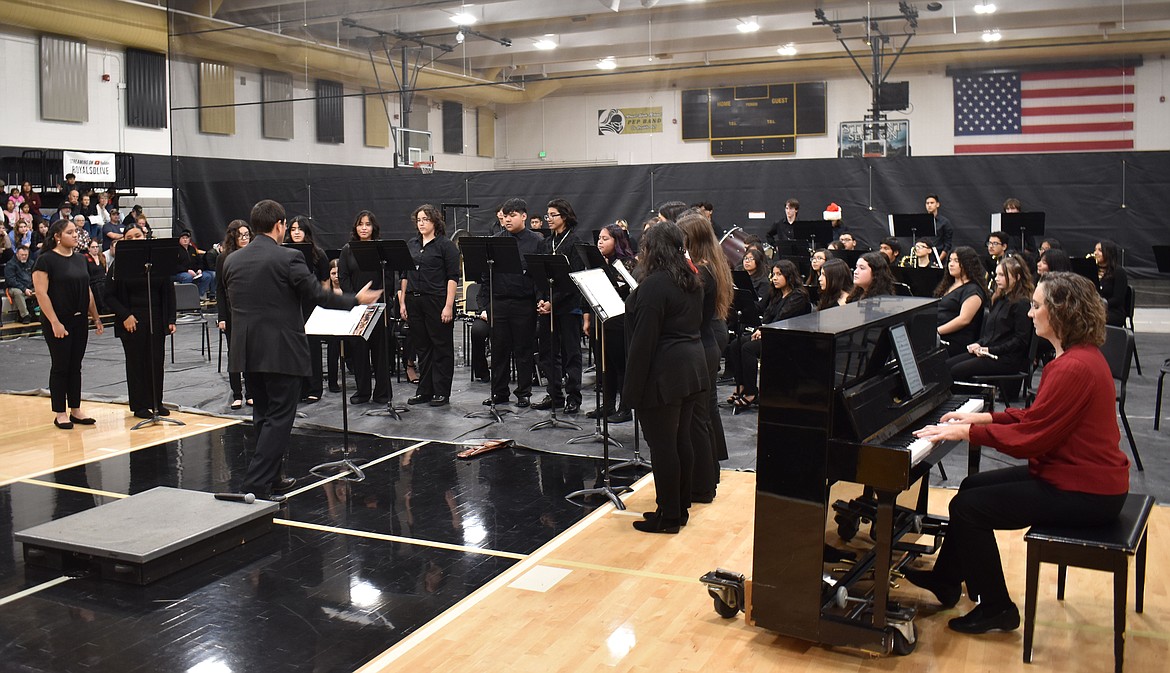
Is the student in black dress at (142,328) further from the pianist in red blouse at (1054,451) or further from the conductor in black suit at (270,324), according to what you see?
the pianist in red blouse at (1054,451)

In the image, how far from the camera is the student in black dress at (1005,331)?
23.7 ft

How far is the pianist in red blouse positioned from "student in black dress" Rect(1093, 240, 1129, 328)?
245 inches

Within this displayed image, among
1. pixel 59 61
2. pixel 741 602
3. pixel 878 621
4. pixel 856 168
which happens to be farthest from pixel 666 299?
pixel 59 61

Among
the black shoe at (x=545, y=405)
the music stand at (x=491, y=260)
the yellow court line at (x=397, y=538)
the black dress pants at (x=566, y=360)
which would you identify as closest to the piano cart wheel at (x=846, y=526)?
the yellow court line at (x=397, y=538)

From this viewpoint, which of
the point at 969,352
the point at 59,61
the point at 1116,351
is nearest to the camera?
the point at 1116,351

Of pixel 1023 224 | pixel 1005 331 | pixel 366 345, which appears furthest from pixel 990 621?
pixel 1023 224

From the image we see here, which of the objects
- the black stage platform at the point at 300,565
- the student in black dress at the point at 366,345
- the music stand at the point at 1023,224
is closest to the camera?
the black stage platform at the point at 300,565

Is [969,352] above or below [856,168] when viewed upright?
below

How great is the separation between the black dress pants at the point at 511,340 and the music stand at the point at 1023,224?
19.9ft

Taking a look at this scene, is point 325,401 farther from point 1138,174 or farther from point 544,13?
point 1138,174

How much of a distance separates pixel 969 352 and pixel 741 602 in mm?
4150

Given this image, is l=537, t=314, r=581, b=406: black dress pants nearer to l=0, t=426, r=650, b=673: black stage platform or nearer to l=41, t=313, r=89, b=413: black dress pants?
l=0, t=426, r=650, b=673: black stage platform

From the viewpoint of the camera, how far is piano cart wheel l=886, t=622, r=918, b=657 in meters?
3.72

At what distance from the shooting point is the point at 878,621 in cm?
369
